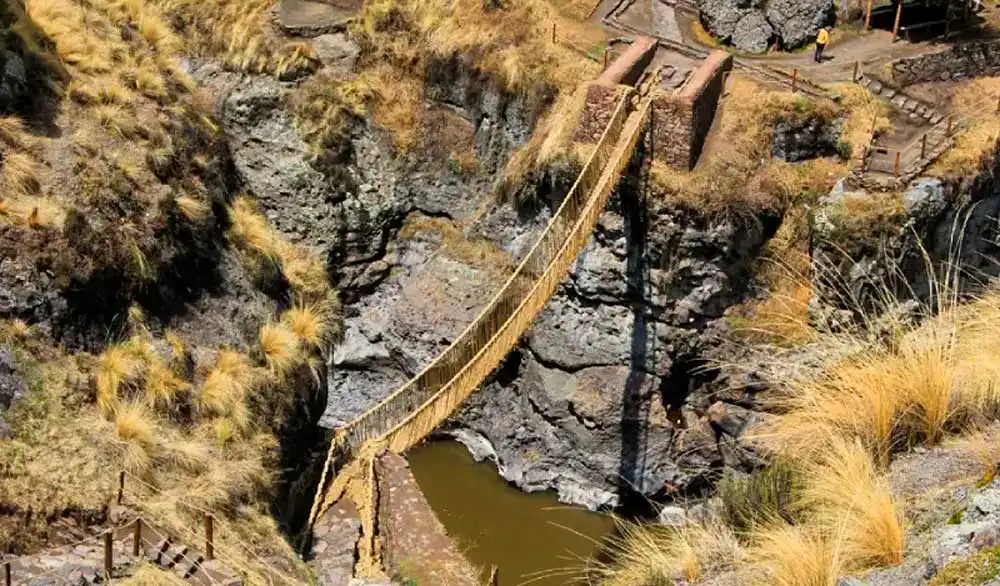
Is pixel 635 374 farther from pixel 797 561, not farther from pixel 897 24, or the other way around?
pixel 797 561

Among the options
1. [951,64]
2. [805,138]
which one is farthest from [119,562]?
[951,64]

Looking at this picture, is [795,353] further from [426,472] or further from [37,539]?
[37,539]

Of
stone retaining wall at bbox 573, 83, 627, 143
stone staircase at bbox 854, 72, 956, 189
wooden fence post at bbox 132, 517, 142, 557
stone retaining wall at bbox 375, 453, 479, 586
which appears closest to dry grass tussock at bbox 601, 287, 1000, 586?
wooden fence post at bbox 132, 517, 142, 557

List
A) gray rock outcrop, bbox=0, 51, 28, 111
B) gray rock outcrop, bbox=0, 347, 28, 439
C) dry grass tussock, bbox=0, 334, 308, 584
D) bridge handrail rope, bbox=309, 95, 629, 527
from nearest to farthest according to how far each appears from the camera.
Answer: dry grass tussock, bbox=0, 334, 308, 584
gray rock outcrop, bbox=0, 347, 28, 439
bridge handrail rope, bbox=309, 95, 629, 527
gray rock outcrop, bbox=0, 51, 28, 111

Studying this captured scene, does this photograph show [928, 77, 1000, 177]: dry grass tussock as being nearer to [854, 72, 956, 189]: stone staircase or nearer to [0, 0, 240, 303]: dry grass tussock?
[854, 72, 956, 189]: stone staircase

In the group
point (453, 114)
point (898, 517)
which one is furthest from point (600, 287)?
point (898, 517)

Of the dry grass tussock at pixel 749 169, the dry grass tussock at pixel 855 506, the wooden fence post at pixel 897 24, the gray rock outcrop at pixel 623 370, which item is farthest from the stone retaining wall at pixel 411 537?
the wooden fence post at pixel 897 24
